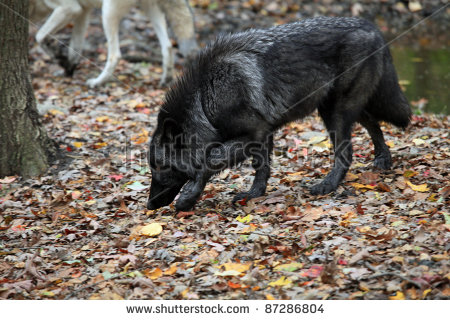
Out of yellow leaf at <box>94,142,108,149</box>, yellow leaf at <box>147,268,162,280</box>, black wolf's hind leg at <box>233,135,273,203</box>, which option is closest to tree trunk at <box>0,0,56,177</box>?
yellow leaf at <box>94,142,108,149</box>

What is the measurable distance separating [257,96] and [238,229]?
149cm

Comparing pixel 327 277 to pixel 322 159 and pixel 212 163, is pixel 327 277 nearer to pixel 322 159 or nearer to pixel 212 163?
pixel 212 163

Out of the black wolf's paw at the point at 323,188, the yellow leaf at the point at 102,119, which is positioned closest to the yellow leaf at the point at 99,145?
the yellow leaf at the point at 102,119

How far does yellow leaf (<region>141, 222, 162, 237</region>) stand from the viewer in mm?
5078

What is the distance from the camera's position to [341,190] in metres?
5.90

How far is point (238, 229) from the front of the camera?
4.98m

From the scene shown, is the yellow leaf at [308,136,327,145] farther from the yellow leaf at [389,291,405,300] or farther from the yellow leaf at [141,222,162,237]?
the yellow leaf at [389,291,405,300]

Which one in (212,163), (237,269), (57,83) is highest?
(57,83)

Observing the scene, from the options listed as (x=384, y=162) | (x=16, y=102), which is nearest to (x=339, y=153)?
(x=384, y=162)

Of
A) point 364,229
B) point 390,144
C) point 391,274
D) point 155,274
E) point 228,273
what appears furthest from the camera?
point 390,144

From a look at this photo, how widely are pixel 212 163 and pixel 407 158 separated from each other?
107 inches

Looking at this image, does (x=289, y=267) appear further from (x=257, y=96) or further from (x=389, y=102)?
(x=389, y=102)

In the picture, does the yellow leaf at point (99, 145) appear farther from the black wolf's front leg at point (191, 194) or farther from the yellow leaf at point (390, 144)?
the yellow leaf at point (390, 144)

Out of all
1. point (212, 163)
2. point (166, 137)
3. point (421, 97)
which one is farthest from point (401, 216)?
point (421, 97)
